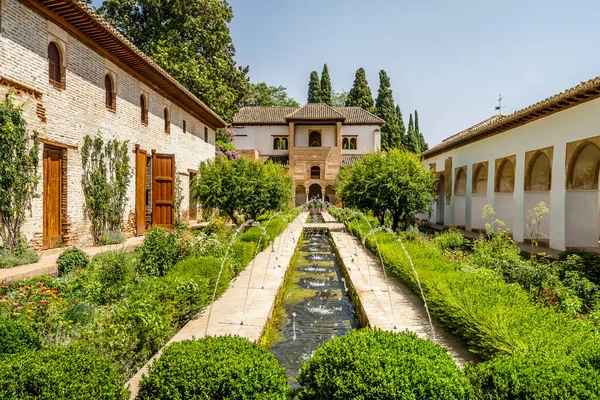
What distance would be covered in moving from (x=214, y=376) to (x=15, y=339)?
191 centimetres

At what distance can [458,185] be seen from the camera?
20344 mm

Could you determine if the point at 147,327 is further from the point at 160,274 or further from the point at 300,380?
the point at 160,274

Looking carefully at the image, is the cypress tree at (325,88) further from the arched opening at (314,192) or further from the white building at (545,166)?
the white building at (545,166)

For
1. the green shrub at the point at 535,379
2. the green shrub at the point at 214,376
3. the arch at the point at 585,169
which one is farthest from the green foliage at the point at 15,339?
the arch at the point at 585,169

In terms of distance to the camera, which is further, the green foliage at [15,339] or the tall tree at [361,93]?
the tall tree at [361,93]

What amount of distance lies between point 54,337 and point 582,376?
4.86 meters

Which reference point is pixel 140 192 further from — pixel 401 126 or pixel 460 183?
pixel 401 126

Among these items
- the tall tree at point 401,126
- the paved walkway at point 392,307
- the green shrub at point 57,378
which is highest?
the tall tree at point 401,126

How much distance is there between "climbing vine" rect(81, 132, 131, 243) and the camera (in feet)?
34.1

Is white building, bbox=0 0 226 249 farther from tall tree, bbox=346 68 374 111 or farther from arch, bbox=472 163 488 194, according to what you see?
tall tree, bbox=346 68 374 111

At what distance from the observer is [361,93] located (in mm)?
46438

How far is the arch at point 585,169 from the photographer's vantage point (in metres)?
10.9

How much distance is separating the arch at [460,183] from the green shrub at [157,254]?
15.6 m

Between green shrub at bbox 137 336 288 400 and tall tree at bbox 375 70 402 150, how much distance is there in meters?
41.1
